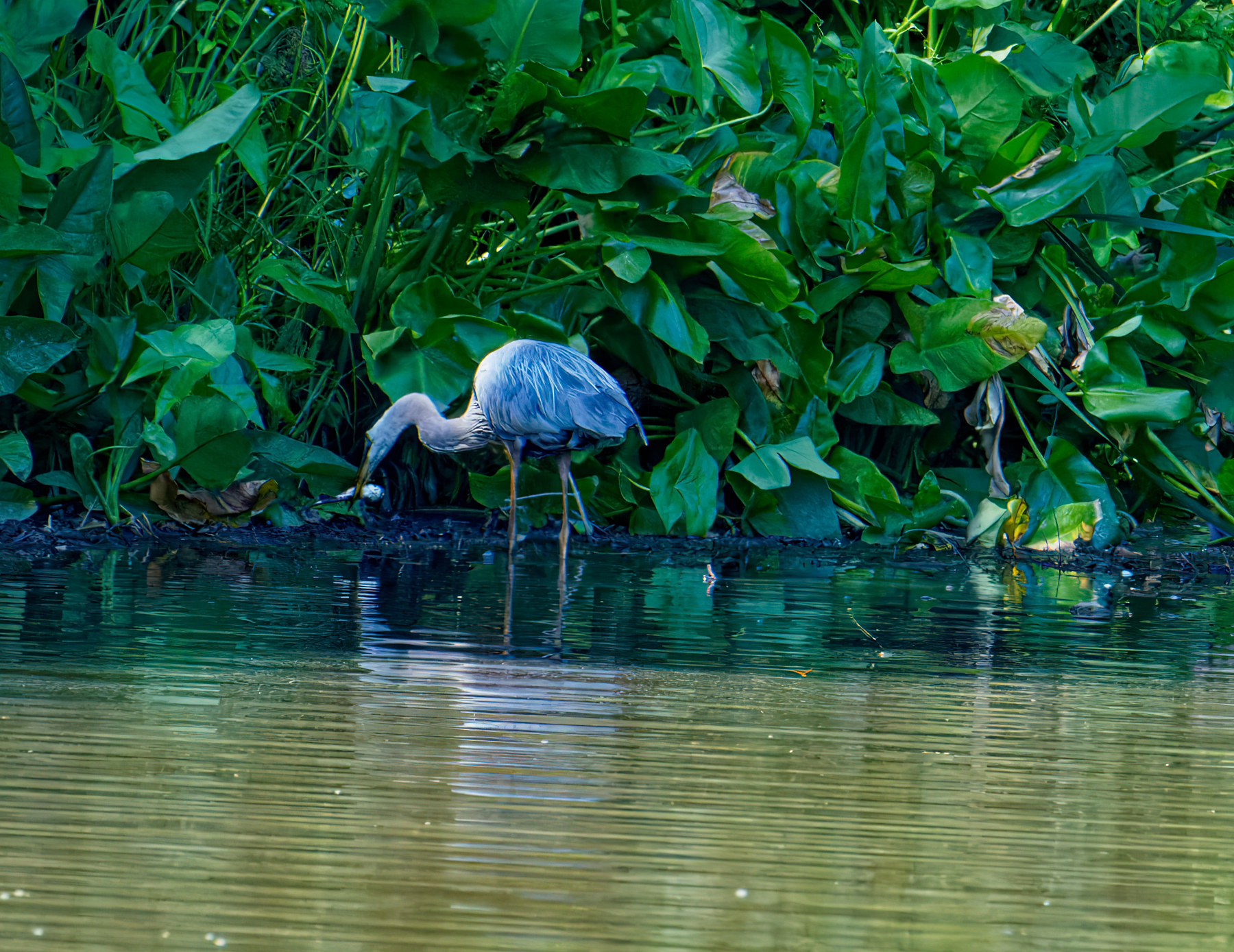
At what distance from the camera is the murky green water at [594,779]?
146 centimetres

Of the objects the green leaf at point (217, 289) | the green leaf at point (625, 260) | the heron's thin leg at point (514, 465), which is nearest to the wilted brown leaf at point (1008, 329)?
the green leaf at point (625, 260)

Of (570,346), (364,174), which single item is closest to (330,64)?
(364,174)

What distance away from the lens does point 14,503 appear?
4.92 metres

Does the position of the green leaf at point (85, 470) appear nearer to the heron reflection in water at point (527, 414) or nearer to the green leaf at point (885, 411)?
the heron reflection in water at point (527, 414)

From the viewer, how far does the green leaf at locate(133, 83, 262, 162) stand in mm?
4598

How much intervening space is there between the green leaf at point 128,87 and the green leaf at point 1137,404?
3961mm

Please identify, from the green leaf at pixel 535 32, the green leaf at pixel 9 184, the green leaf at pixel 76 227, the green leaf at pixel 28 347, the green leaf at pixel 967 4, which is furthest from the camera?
the green leaf at pixel 967 4

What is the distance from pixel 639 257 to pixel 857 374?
127 cm

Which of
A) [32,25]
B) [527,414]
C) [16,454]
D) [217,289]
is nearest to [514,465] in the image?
[527,414]

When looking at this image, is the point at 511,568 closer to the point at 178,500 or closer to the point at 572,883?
the point at 178,500

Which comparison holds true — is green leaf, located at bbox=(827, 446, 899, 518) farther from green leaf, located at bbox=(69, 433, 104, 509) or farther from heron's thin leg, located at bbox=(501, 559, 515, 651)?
green leaf, located at bbox=(69, 433, 104, 509)

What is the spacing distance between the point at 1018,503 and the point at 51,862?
4651 millimetres

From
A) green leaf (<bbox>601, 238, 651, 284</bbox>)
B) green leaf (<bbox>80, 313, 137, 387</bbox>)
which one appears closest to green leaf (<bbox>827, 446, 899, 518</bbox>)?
green leaf (<bbox>601, 238, 651, 284</bbox>)

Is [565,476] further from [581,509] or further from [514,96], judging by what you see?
[514,96]
